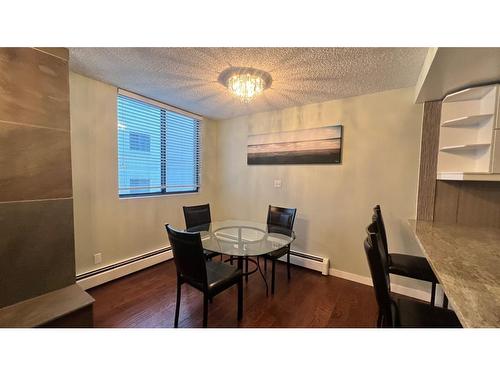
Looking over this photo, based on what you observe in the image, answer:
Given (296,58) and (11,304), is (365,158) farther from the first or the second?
(11,304)

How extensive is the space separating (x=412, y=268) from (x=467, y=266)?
659 millimetres

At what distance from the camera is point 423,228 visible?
1.72 m

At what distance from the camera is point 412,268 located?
1.61 meters

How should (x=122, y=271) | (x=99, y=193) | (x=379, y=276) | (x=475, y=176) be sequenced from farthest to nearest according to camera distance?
(x=122, y=271) < (x=99, y=193) < (x=475, y=176) < (x=379, y=276)

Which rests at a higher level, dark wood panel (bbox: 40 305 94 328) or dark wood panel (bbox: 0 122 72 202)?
dark wood panel (bbox: 0 122 72 202)

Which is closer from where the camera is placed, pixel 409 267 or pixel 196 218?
pixel 409 267

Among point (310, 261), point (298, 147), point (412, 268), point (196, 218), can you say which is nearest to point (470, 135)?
point (412, 268)

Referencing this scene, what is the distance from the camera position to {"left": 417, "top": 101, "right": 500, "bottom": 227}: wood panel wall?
5.64 ft

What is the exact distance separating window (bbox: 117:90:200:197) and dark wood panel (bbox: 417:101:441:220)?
2969 millimetres

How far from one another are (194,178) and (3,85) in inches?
88.3

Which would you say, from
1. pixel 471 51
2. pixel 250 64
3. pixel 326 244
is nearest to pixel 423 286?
pixel 326 244

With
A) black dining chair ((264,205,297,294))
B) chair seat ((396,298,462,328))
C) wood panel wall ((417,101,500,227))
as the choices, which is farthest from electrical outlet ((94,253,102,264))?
wood panel wall ((417,101,500,227))

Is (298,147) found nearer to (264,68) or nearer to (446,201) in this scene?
(264,68)

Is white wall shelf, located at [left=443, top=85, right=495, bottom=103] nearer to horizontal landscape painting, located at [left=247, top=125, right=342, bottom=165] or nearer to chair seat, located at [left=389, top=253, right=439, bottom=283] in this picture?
horizontal landscape painting, located at [left=247, top=125, right=342, bottom=165]
